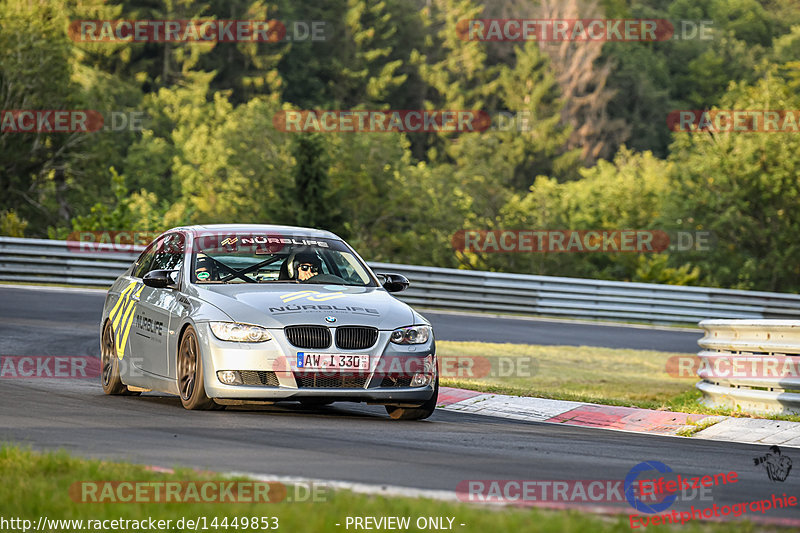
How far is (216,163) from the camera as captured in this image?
55.1 m

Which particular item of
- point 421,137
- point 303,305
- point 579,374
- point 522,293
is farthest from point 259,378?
point 421,137

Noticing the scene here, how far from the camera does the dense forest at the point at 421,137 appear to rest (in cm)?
4069

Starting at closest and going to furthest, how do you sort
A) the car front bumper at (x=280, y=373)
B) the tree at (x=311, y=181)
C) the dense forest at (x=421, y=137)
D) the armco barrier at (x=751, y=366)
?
the car front bumper at (x=280, y=373)
the armco barrier at (x=751, y=366)
the tree at (x=311, y=181)
the dense forest at (x=421, y=137)

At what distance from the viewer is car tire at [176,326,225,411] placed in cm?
1004

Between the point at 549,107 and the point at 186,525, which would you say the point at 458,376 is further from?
the point at 549,107

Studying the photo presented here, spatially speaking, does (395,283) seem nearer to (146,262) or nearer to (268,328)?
(268,328)

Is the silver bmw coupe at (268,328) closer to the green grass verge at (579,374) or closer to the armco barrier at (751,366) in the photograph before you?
the green grass verge at (579,374)

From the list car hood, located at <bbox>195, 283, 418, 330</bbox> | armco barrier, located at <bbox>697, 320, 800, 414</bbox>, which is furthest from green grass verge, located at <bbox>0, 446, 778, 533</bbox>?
armco barrier, located at <bbox>697, 320, 800, 414</bbox>

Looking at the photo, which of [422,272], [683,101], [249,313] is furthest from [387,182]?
[683,101]

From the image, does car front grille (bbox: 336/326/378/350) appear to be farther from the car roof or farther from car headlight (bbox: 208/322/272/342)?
the car roof

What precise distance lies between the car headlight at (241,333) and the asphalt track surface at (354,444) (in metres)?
0.62

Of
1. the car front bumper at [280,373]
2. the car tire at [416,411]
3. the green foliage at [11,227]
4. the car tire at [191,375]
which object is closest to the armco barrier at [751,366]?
the car tire at [416,411]

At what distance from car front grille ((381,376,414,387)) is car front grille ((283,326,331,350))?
1.93 ft

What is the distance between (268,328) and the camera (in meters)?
9.82
